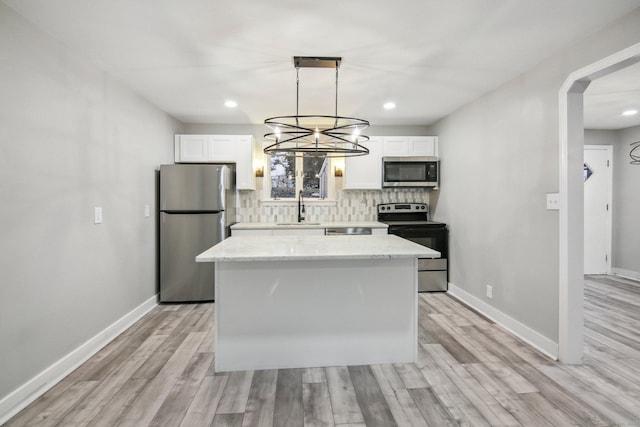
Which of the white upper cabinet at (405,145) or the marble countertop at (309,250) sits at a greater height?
the white upper cabinet at (405,145)

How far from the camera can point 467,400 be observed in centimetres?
202

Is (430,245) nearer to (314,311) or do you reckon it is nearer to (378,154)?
(378,154)

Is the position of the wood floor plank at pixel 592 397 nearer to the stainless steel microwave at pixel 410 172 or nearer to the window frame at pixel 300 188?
the stainless steel microwave at pixel 410 172

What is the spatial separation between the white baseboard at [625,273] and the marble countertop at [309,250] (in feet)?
15.6

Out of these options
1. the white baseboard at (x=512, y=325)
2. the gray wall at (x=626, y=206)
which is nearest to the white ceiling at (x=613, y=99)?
the gray wall at (x=626, y=206)

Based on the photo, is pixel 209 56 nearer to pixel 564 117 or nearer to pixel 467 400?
pixel 564 117

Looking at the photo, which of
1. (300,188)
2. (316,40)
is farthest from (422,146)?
(316,40)

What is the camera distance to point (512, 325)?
3092 millimetres

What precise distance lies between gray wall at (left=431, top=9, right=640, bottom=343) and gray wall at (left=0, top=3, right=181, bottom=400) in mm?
3578

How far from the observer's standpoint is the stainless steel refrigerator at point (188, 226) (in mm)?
3924

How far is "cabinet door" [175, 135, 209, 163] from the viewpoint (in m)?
4.46

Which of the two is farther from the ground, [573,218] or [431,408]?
[573,218]

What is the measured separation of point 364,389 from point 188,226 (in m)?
2.73

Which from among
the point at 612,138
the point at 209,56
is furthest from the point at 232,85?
the point at 612,138
